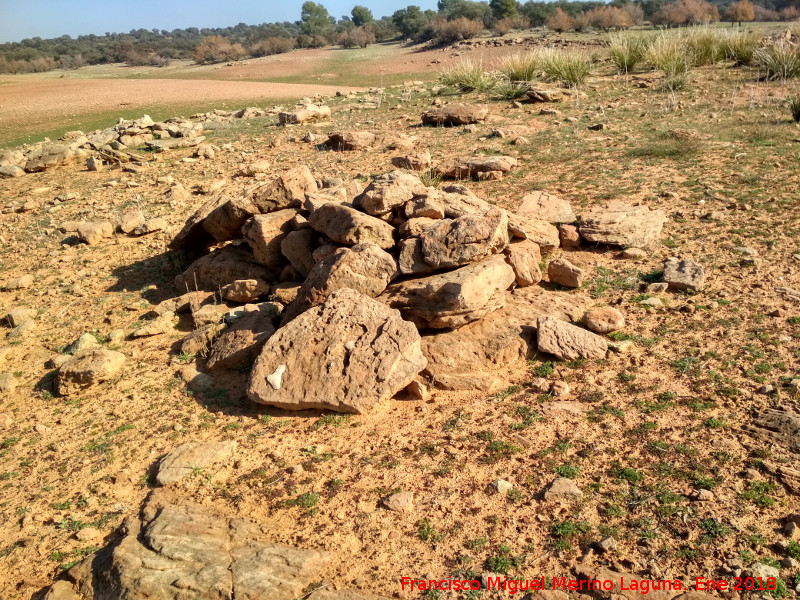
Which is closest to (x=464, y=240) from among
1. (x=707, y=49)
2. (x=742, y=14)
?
(x=707, y=49)

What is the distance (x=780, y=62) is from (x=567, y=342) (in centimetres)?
1111

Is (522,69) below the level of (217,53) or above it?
below

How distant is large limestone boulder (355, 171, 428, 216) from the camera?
5.51 meters

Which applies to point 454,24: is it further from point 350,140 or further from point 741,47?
point 350,140

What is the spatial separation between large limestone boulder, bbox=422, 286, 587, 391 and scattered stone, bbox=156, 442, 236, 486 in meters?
1.66

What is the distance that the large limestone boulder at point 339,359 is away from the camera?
168 inches

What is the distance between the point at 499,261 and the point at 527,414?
1.49m

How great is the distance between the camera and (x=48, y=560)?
135 inches

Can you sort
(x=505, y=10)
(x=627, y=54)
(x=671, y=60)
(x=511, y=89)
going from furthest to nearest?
(x=505, y=10) → (x=627, y=54) → (x=511, y=89) → (x=671, y=60)

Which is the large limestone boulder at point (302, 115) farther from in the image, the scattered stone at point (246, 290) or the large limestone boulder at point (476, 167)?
the scattered stone at point (246, 290)

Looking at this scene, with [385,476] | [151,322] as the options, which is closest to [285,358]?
[385,476]

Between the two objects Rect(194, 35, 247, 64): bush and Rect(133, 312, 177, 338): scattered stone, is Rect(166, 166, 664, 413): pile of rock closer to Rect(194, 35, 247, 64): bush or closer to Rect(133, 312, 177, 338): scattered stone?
Rect(133, 312, 177, 338): scattered stone

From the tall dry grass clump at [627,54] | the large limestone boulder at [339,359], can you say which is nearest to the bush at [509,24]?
the tall dry grass clump at [627,54]

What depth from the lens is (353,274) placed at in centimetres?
500
